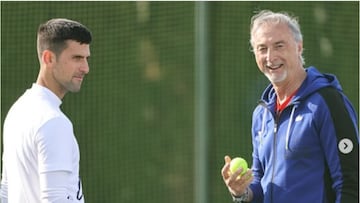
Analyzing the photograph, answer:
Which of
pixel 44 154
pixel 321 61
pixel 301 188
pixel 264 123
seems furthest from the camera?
pixel 321 61

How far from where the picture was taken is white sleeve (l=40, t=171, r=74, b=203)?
12.7 feet

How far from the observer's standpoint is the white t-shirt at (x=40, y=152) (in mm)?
3879

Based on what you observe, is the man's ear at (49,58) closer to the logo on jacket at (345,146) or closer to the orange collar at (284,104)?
the orange collar at (284,104)

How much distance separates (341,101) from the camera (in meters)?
4.06

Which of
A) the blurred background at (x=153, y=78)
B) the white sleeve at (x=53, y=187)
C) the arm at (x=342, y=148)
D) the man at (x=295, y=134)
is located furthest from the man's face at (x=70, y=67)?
the blurred background at (x=153, y=78)

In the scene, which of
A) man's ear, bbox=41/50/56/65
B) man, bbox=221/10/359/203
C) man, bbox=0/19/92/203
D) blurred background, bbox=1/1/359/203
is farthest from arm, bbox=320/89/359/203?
blurred background, bbox=1/1/359/203

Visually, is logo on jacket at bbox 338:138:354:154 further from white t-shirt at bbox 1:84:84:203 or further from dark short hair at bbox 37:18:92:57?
dark short hair at bbox 37:18:92:57

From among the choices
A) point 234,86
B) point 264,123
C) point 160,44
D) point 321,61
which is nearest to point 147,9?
point 160,44

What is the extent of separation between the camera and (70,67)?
425 centimetres

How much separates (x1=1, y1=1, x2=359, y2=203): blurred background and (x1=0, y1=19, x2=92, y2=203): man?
483cm

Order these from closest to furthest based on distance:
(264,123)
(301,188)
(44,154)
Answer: (44,154), (301,188), (264,123)

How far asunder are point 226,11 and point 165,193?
189 cm

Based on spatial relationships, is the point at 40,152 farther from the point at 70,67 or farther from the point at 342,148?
the point at 342,148

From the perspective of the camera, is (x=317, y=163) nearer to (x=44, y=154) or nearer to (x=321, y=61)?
(x=44, y=154)
